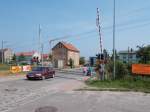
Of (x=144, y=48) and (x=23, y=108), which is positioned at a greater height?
(x=144, y=48)

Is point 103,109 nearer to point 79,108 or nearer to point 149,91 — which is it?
point 79,108

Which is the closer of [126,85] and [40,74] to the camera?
[126,85]

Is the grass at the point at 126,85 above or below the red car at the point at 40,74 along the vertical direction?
below

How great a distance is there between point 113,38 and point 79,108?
14471mm

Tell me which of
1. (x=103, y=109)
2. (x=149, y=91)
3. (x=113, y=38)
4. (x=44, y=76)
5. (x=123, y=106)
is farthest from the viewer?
(x=44, y=76)

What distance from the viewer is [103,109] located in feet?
40.6

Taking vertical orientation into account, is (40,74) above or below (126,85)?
above

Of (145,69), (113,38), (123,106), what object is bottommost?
(123,106)

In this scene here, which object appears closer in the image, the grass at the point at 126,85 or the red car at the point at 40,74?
the grass at the point at 126,85

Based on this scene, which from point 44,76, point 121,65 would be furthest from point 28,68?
point 121,65

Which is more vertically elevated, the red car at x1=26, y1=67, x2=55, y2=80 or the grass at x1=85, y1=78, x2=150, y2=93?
the red car at x1=26, y1=67, x2=55, y2=80

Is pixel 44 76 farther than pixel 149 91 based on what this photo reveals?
Yes

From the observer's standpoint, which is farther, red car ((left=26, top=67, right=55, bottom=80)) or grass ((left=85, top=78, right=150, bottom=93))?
red car ((left=26, top=67, right=55, bottom=80))

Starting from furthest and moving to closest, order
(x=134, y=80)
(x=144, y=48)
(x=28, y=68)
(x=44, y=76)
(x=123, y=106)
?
1. (x=144, y=48)
2. (x=28, y=68)
3. (x=44, y=76)
4. (x=134, y=80)
5. (x=123, y=106)
